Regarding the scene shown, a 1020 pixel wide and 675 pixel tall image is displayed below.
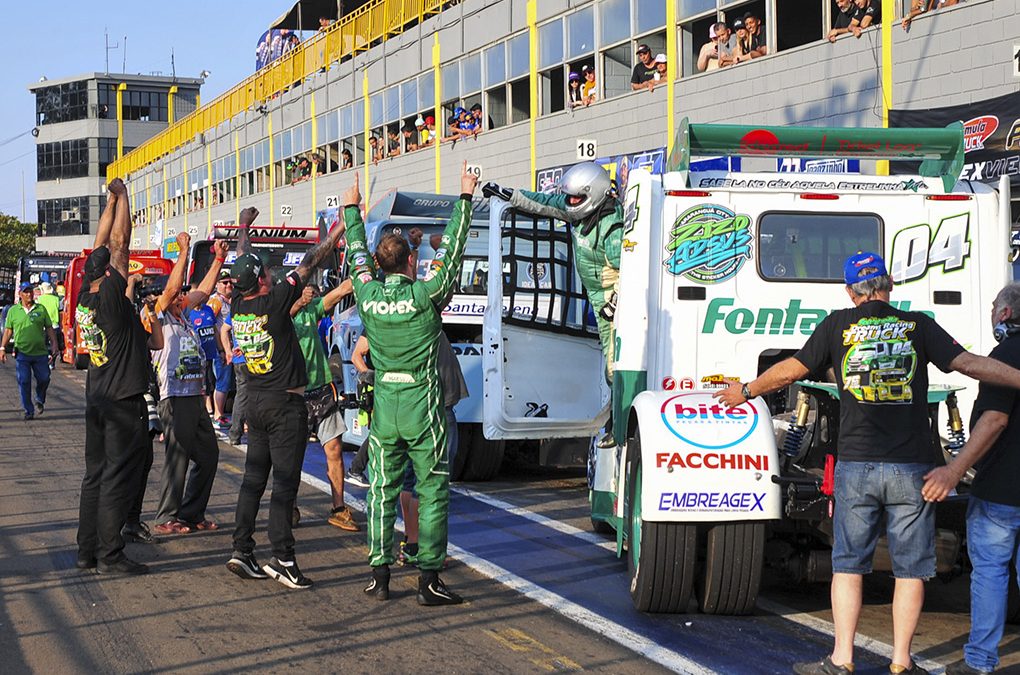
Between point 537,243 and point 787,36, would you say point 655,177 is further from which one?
point 787,36

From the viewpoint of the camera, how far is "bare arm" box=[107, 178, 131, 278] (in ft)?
26.9

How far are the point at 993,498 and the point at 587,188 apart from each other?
396cm

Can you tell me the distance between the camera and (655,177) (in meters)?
7.57

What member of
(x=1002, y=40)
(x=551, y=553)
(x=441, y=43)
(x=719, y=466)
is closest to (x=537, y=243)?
(x=551, y=553)

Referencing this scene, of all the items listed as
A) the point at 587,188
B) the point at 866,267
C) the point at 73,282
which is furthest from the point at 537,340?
the point at 73,282

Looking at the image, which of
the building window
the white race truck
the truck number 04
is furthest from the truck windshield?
the building window

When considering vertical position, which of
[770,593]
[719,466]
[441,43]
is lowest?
[770,593]

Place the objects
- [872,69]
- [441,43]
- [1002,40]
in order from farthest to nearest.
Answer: [441,43] < [872,69] < [1002,40]

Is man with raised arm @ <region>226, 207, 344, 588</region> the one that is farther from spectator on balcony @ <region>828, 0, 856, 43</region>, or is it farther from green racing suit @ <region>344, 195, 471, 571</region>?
spectator on balcony @ <region>828, 0, 856, 43</region>

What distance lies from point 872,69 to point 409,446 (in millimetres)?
12226

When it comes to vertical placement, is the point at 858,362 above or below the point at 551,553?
above

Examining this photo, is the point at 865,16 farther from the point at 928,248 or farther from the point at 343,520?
the point at 343,520

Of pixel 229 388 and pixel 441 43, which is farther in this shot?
pixel 441 43

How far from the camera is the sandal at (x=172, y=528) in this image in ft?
30.5
